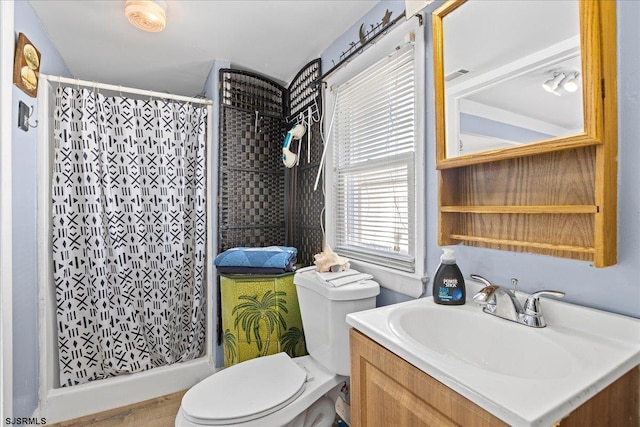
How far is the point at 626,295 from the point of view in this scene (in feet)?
2.27

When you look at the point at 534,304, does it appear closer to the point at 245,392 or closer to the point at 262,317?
the point at 245,392

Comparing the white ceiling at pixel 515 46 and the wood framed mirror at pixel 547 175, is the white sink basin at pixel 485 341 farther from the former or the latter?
the white ceiling at pixel 515 46

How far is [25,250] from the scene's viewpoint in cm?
150

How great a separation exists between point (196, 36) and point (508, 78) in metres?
1.67

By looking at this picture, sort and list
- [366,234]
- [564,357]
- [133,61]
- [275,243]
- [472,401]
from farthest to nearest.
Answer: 1. [275,243]
2. [133,61]
3. [366,234]
4. [564,357]
5. [472,401]

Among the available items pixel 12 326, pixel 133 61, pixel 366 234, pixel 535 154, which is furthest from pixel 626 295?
pixel 133 61

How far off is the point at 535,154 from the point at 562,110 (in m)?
0.12

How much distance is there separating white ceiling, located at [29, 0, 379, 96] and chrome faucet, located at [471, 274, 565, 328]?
1.35 meters

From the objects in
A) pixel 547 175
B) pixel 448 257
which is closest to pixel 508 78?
pixel 547 175

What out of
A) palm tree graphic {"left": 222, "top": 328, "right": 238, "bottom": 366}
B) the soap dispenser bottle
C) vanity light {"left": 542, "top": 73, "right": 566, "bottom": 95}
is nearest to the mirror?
vanity light {"left": 542, "top": 73, "right": 566, "bottom": 95}

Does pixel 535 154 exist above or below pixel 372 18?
below

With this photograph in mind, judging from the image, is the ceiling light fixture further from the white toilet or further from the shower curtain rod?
the white toilet

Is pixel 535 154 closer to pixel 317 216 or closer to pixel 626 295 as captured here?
pixel 626 295

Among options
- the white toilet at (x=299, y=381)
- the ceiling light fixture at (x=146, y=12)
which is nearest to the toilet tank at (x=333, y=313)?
the white toilet at (x=299, y=381)
